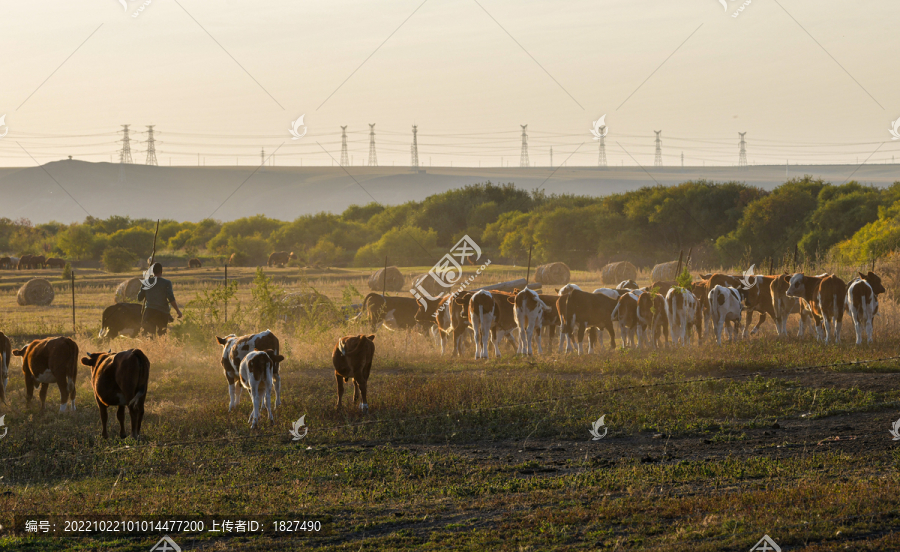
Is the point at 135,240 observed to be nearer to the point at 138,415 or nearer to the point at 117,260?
the point at 117,260

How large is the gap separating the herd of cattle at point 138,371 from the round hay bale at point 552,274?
31.5 metres

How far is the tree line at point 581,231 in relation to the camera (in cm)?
5644

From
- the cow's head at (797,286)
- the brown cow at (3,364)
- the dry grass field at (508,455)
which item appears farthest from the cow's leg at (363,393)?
the cow's head at (797,286)

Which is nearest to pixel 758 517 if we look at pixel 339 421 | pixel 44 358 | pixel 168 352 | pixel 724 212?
pixel 339 421

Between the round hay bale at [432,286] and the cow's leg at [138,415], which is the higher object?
the round hay bale at [432,286]

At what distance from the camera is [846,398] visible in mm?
A: 13078

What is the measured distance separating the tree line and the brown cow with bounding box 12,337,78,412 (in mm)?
36045

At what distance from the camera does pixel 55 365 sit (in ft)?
44.5

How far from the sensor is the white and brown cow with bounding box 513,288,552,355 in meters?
20.3

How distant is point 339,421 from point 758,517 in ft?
23.0

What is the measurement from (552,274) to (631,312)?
2360cm

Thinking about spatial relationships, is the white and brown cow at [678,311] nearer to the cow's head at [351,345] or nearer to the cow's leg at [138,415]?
the cow's head at [351,345]

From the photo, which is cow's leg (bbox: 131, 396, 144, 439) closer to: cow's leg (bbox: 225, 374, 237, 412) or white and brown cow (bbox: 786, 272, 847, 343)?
cow's leg (bbox: 225, 374, 237, 412)

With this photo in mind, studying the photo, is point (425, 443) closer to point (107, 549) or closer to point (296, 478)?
point (296, 478)
